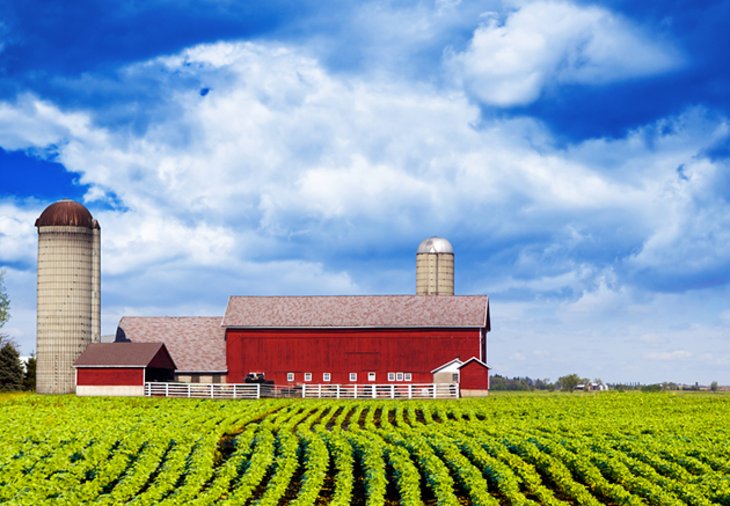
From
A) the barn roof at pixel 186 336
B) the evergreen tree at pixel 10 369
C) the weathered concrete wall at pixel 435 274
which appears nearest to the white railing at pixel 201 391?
the barn roof at pixel 186 336

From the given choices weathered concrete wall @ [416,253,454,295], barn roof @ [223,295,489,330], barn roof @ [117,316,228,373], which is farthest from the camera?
weathered concrete wall @ [416,253,454,295]

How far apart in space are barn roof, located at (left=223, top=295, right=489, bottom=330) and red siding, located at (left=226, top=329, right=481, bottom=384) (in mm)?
576

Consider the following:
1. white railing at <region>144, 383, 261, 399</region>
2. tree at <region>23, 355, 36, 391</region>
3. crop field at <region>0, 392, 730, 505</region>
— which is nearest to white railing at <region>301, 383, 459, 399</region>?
white railing at <region>144, 383, 261, 399</region>

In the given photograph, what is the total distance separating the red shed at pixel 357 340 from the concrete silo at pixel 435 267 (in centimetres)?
504

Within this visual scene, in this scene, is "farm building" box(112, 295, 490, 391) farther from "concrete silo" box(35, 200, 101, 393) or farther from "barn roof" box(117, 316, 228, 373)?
"concrete silo" box(35, 200, 101, 393)

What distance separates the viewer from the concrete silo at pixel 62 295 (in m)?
65.8

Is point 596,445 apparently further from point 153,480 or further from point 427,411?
point 427,411

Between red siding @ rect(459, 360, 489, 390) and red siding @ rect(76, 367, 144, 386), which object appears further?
red siding @ rect(459, 360, 489, 390)

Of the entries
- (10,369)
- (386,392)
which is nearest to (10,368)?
(10,369)

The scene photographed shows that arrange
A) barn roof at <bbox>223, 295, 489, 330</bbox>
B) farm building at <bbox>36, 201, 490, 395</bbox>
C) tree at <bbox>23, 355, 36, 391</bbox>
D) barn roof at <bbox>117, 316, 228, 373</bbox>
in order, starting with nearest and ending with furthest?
farm building at <bbox>36, 201, 490, 395</bbox> → barn roof at <bbox>223, 295, 489, 330</bbox> → barn roof at <bbox>117, 316, 228, 373</bbox> → tree at <bbox>23, 355, 36, 391</bbox>

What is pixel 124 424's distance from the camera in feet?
112

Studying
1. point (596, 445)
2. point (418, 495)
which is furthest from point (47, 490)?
point (596, 445)

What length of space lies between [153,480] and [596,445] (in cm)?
1292

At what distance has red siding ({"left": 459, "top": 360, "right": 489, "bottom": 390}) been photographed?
214 ft
